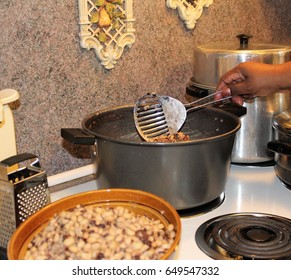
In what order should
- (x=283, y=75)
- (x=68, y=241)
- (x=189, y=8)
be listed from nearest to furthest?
(x=68, y=241), (x=283, y=75), (x=189, y=8)

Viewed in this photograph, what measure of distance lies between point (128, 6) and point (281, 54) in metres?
0.35

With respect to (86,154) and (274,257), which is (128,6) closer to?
(86,154)

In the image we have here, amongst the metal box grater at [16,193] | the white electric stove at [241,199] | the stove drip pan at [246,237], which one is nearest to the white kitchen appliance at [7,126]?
the metal box grater at [16,193]

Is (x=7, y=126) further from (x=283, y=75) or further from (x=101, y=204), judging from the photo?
(x=283, y=75)

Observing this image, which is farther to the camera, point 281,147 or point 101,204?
point 281,147

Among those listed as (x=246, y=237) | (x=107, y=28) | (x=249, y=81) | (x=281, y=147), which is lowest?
(x=246, y=237)

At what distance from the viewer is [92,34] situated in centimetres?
100

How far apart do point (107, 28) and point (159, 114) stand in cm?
22

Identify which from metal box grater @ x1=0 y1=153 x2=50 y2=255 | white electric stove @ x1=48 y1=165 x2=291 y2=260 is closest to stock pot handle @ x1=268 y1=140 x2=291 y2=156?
white electric stove @ x1=48 y1=165 x2=291 y2=260

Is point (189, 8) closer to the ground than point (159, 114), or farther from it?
farther from it

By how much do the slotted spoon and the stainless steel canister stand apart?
0.34ft

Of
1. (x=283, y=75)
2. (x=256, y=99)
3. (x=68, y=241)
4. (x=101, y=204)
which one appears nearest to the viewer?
(x=68, y=241)

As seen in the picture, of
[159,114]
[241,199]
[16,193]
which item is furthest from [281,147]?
[16,193]

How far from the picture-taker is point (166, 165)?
0.79 metres
